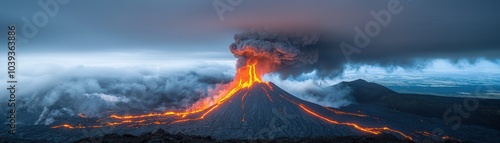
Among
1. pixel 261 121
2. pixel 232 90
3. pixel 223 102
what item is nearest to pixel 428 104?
pixel 232 90

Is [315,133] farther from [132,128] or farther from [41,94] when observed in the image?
[41,94]

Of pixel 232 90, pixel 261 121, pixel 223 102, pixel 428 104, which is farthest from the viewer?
pixel 428 104

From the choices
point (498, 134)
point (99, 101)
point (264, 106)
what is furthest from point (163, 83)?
point (498, 134)

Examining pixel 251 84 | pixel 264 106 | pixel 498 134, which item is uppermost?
pixel 251 84

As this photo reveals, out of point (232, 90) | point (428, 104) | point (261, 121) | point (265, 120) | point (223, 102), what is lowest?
point (428, 104)

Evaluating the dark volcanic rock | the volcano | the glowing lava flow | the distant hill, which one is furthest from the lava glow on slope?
the distant hill

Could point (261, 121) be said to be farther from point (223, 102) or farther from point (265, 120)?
point (223, 102)

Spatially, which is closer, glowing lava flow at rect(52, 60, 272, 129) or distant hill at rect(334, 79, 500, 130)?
glowing lava flow at rect(52, 60, 272, 129)

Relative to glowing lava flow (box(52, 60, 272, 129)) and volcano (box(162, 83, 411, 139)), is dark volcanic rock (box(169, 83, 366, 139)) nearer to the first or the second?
volcano (box(162, 83, 411, 139))
